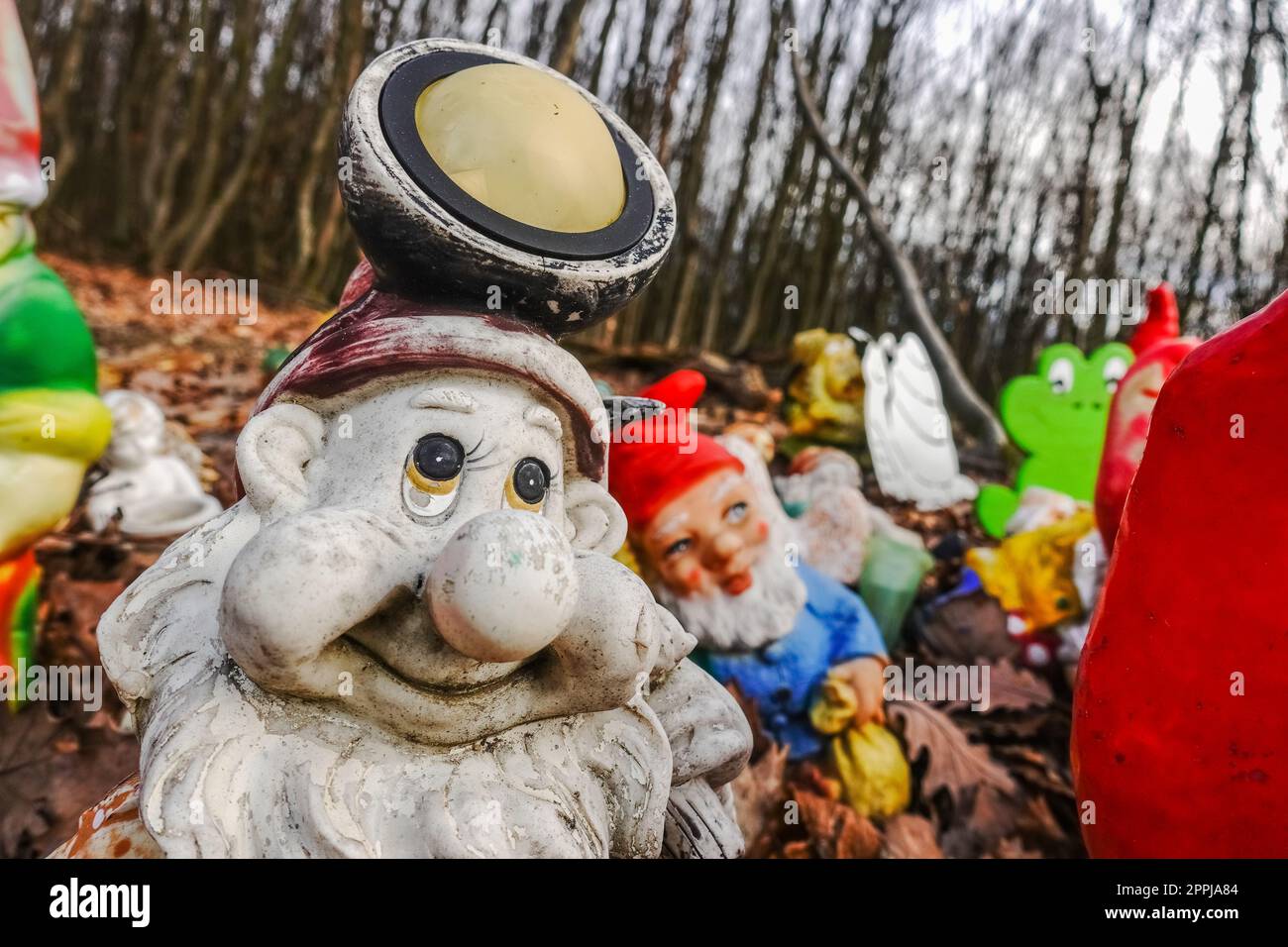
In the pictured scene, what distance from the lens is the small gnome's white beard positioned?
3.25 feet

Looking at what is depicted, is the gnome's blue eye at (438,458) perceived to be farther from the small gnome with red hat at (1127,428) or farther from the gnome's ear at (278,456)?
the small gnome with red hat at (1127,428)

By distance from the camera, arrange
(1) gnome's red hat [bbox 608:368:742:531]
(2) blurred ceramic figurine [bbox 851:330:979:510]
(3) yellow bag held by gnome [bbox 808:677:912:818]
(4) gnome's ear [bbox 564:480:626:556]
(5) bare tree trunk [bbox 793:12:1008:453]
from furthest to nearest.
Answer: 1. (5) bare tree trunk [bbox 793:12:1008:453]
2. (2) blurred ceramic figurine [bbox 851:330:979:510]
3. (3) yellow bag held by gnome [bbox 808:677:912:818]
4. (1) gnome's red hat [bbox 608:368:742:531]
5. (4) gnome's ear [bbox 564:480:626:556]

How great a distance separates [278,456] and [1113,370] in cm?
360

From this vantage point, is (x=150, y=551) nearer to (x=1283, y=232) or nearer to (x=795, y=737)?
(x=795, y=737)

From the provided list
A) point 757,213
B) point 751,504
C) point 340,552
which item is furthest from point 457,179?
point 757,213

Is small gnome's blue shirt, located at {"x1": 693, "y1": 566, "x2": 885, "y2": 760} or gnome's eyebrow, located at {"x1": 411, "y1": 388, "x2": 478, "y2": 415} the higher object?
gnome's eyebrow, located at {"x1": 411, "y1": 388, "x2": 478, "y2": 415}

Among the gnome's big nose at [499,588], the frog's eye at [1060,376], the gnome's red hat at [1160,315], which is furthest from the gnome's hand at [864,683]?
the frog's eye at [1060,376]

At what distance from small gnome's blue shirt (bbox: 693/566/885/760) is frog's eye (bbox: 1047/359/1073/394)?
6.10ft

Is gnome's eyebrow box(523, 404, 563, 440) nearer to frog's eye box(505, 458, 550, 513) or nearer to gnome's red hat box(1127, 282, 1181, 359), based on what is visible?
frog's eye box(505, 458, 550, 513)

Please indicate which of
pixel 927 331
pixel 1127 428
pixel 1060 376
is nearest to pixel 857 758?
pixel 1127 428

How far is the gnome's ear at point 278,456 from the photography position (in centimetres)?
111

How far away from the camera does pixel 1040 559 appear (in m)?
3.23

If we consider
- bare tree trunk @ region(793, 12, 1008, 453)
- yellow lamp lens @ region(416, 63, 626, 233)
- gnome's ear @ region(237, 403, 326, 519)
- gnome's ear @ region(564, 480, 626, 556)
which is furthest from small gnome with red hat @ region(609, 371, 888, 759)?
bare tree trunk @ region(793, 12, 1008, 453)

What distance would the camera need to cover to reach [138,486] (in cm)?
Answer: 274
